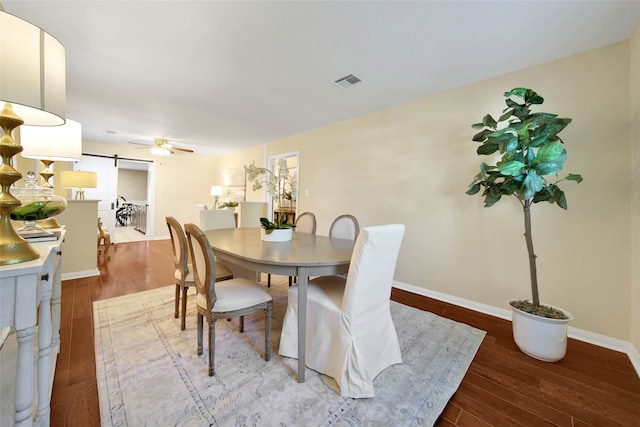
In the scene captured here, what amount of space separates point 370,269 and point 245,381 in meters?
1.05

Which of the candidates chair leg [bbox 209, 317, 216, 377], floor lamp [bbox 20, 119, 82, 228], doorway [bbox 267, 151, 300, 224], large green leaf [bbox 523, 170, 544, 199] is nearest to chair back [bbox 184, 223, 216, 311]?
chair leg [bbox 209, 317, 216, 377]

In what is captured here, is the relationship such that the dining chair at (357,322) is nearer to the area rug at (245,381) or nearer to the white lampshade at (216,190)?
the area rug at (245,381)

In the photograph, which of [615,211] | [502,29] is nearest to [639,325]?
[615,211]

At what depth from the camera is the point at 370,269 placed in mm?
1388

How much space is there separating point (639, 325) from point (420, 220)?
5.90ft

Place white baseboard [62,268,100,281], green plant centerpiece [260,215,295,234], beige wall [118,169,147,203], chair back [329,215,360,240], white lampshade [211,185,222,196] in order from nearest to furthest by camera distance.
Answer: green plant centerpiece [260,215,295,234]
chair back [329,215,360,240]
white baseboard [62,268,100,281]
white lampshade [211,185,222,196]
beige wall [118,169,147,203]

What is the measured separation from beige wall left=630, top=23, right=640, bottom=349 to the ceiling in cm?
24

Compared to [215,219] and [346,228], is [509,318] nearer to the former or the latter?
[346,228]

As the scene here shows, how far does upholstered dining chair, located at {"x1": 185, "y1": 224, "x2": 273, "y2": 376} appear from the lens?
1.49 meters

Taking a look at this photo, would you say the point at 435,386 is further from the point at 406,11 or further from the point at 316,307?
the point at 406,11

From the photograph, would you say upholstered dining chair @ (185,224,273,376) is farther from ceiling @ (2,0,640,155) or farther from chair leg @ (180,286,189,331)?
ceiling @ (2,0,640,155)

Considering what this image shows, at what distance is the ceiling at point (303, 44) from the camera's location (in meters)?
1.65

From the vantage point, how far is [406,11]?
164 centimetres

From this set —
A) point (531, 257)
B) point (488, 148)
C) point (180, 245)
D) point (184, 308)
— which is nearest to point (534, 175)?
point (488, 148)
